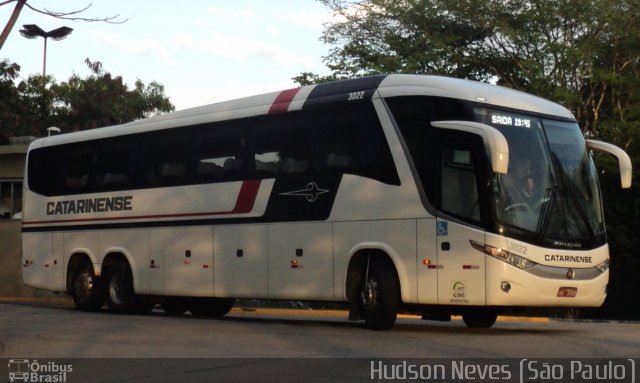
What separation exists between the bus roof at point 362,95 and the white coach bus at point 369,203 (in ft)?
0.10

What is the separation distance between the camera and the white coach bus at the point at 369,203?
48.5 ft

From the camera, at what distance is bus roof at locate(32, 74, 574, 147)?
15477mm

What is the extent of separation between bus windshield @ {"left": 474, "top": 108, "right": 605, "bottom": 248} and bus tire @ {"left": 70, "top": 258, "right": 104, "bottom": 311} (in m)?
9.92

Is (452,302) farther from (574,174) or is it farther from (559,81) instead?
(559,81)

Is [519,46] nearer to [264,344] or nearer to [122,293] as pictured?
[122,293]

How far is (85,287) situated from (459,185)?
10031mm

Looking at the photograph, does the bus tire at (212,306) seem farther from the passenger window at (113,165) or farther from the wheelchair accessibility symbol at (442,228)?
the wheelchair accessibility symbol at (442,228)

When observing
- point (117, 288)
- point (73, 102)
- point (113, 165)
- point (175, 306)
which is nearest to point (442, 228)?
point (175, 306)

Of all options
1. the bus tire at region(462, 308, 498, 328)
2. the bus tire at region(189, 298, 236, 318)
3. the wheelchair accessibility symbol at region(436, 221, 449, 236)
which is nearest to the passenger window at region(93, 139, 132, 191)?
the bus tire at region(189, 298, 236, 318)

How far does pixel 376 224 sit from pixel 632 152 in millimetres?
23016

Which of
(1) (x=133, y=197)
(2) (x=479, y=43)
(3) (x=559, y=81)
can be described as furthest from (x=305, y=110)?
(2) (x=479, y=43)

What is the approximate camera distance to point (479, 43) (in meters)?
40.8

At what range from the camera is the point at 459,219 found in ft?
48.8

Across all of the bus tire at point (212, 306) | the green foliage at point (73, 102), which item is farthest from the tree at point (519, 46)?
the green foliage at point (73, 102)
